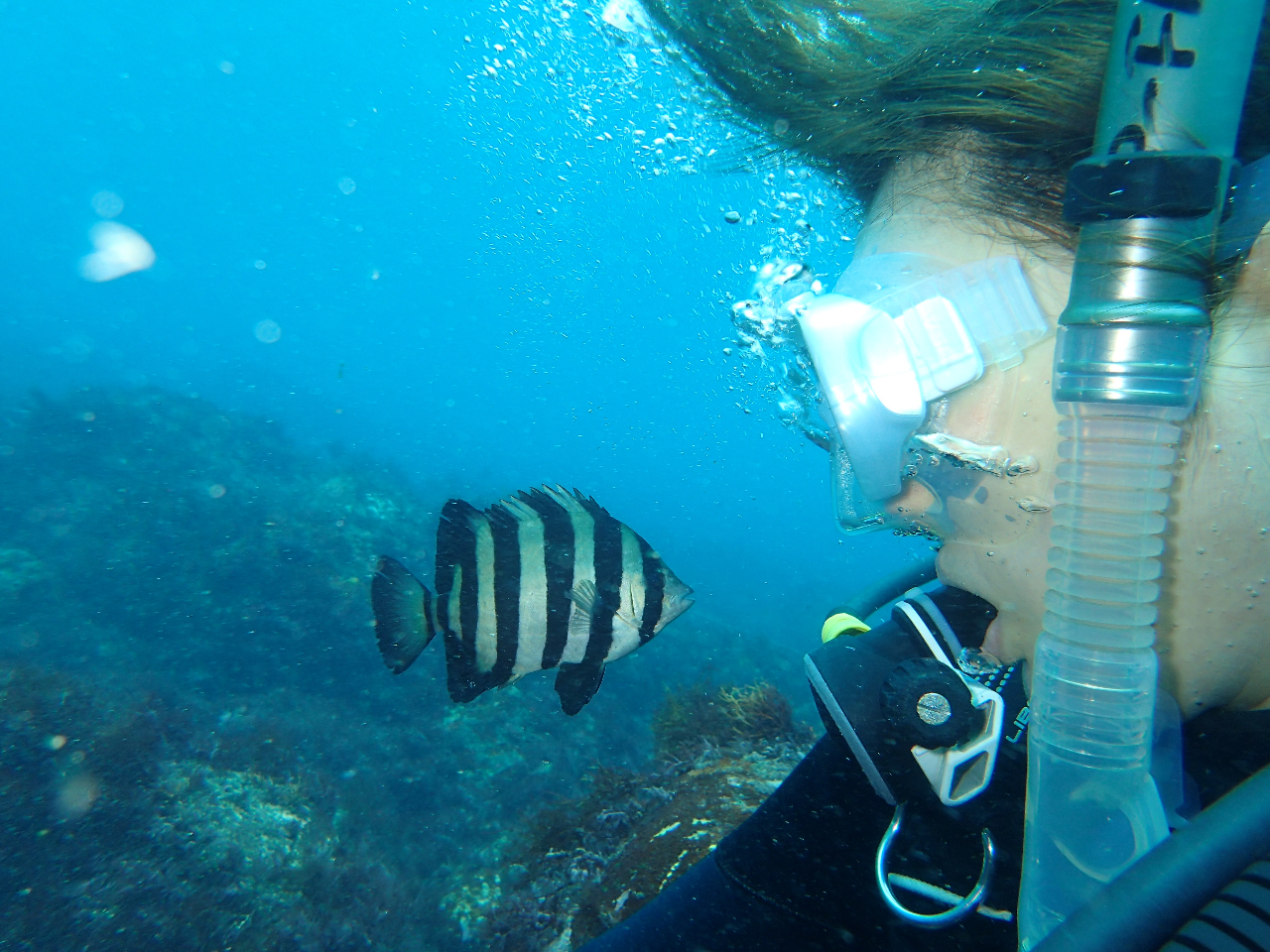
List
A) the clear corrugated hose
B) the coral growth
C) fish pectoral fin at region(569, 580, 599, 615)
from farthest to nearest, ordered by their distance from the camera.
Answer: the coral growth < fish pectoral fin at region(569, 580, 599, 615) < the clear corrugated hose

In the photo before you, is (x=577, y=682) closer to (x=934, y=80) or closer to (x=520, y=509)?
(x=520, y=509)

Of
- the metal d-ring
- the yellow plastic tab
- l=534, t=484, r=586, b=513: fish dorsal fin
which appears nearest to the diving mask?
the yellow plastic tab

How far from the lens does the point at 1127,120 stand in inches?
33.7

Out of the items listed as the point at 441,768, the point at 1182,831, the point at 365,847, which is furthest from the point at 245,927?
the point at 1182,831

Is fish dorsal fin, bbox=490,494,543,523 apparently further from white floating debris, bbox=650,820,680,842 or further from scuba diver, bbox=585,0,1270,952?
white floating debris, bbox=650,820,680,842

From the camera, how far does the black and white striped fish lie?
79.3 inches

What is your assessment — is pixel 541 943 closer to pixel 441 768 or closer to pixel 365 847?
pixel 365 847

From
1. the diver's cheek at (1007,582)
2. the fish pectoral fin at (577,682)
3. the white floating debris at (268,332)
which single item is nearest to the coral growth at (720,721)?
the fish pectoral fin at (577,682)

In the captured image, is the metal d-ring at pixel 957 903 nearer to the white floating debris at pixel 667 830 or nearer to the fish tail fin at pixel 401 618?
the fish tail fin at pixel 401 618

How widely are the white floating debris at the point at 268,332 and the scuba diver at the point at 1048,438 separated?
7558cm

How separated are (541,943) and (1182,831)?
4.36 metres

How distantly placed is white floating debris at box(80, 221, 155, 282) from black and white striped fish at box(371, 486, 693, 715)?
69877 mm

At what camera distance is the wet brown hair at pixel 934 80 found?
984mm

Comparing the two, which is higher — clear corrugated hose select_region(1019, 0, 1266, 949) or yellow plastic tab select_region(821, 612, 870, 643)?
clear corrugated hose select_region(1019, 0, 1266, 949)
